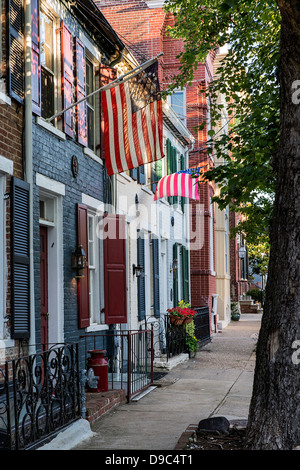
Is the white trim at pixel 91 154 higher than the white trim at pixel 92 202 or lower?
higher

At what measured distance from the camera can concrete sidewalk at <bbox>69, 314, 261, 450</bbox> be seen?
7.34 m

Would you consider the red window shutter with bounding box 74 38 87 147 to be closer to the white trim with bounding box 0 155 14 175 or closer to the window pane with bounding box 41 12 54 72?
the window pane with bounding box 41 12 54 72

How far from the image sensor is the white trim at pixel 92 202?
11289 millimetres

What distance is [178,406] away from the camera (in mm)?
9859

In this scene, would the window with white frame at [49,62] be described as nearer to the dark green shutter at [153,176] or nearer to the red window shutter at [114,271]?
the red window shutter at [114,271]

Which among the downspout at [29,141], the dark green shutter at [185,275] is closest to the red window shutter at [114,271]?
the downspout at [29,141]

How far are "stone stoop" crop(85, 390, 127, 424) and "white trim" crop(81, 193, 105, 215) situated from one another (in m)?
3.25

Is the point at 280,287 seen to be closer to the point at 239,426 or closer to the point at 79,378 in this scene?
the point at 239,426

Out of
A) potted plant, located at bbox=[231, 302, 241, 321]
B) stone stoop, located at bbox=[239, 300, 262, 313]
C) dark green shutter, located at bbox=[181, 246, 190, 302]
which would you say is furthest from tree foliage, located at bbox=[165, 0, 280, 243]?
stone stoop, located at bbox=[239, 300, 262, 313]

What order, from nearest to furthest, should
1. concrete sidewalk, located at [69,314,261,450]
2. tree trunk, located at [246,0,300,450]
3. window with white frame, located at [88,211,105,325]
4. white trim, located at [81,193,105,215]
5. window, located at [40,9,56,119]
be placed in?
tree trunk, located at [246,0,300,450] < concrete sidewalk, located at [69,314,261,450] < window, located at [40,9,56,119] < white trim, located at [81,193,105,215] < window with white frame, located at [88,211,105,325]

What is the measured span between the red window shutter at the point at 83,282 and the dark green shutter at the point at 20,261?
85.3 inches

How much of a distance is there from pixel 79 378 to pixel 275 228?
3324mm

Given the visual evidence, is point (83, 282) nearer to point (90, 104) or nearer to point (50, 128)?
point (50, 128)
